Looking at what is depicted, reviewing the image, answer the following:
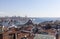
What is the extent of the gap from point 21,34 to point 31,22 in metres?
1.66

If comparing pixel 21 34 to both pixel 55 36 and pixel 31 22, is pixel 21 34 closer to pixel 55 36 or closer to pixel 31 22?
pixel 55 36

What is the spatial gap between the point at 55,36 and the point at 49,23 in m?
1.40

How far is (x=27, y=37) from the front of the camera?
3.31m

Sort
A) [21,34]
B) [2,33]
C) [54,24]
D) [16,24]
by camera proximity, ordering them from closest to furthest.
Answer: [2,33] < [21,34] < [54,24] < [16,24]

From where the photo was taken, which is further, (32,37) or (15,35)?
(32,37)

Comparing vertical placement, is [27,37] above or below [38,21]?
below

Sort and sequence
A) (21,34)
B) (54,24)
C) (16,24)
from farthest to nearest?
(16,24) → (54,24) → (21,34)

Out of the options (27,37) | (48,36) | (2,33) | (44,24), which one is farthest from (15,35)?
(44,24)

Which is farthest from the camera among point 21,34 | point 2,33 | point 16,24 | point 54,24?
point 16,24

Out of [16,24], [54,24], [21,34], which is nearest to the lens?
[21,34]

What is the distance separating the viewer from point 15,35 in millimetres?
2877

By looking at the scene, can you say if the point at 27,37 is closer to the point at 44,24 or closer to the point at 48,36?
the point at 48,36

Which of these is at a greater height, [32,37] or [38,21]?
[38,21]

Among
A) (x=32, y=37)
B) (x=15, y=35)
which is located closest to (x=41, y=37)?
(x=32, y=37)
